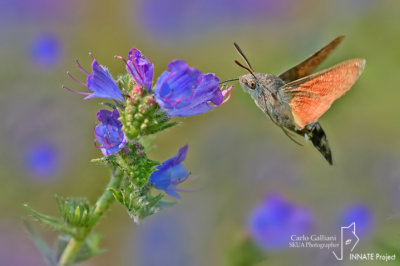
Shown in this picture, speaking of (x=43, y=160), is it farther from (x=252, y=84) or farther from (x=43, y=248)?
(x=252, y=84)

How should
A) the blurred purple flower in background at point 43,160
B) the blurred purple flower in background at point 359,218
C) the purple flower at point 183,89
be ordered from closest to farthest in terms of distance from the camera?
the purple flower at point 183,89 < the blurred purple flower in background at point 359,218 < the blurred purple flower in background at point 43,160

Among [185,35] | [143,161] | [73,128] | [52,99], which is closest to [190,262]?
[73,128]

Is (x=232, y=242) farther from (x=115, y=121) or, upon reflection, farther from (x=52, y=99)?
(x=52, y=99)

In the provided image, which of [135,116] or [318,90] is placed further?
[318,90]

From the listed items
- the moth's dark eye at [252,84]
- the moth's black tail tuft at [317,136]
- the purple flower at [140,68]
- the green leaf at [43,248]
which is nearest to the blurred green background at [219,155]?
the moth's black tail tuft at [317,136]

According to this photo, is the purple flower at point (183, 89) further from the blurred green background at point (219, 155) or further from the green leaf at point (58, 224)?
the blurred green background at point (219, 155)

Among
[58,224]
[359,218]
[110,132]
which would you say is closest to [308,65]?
[359,218]
